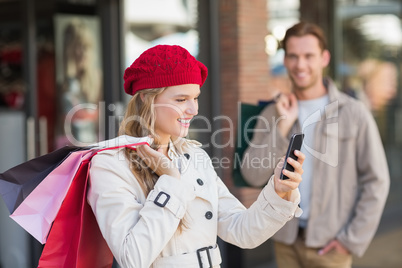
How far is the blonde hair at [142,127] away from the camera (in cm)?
235

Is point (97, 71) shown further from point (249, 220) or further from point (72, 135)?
point (249, 220)

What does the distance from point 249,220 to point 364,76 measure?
23.4 ft

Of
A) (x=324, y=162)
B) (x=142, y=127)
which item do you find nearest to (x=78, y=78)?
(x=324, y=162)

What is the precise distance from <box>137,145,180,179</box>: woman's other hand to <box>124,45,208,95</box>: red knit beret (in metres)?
0.28

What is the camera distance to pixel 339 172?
3600 millimetres

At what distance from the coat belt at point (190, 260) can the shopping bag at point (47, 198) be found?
1.46 ft

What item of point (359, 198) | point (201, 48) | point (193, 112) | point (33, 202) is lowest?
point (359, 198)

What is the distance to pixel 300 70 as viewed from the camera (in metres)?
3.63

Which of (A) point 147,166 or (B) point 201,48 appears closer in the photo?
(A) point 147,166

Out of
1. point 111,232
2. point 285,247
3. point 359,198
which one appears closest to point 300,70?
point 359,198

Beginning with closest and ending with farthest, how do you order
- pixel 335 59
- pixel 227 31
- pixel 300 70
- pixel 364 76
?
pixel 300 70
pixel 227 31
pixel 335 59
pixel 364 76

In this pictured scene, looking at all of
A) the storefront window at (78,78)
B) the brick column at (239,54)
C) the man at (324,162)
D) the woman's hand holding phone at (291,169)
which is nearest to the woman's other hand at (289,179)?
the woman's hand holding phone at (291,169)

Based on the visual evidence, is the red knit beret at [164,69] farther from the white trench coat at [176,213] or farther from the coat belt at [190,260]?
the coat belt at [190,260]

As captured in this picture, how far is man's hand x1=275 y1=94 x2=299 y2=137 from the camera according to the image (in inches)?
140
